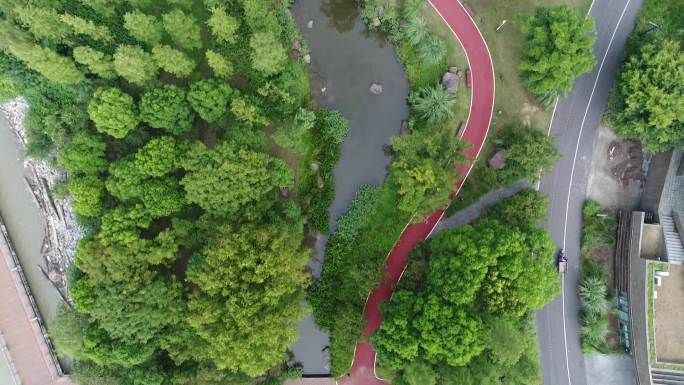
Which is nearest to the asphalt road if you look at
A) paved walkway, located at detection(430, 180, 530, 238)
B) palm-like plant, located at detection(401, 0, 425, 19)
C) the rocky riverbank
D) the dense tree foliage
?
paved walkway, located at detection(430, 180, 530, 238)

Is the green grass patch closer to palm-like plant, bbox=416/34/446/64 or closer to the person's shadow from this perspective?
palm-like plant, bbox=416/34/446/64

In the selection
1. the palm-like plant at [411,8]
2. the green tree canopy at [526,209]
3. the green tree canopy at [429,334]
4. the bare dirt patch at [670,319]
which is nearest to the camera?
the green tree canopy at [429,334]

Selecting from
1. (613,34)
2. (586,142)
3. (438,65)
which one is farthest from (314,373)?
(613,34)

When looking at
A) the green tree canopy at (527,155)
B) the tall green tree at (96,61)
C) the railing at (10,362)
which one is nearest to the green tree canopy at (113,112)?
the tall green tree at (96,61)

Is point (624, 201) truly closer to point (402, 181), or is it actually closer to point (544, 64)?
point (544, 64)

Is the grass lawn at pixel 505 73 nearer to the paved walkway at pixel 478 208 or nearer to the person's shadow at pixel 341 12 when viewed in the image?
the paved walkway at pixel 478 208

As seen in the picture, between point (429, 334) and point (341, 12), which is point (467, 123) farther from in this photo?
point (429, 334)
